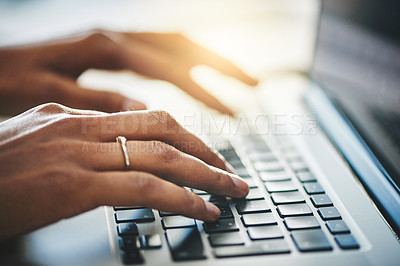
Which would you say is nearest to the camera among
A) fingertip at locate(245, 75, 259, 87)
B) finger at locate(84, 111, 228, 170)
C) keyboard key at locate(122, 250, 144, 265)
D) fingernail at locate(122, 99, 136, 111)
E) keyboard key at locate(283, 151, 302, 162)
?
keyboard key at locate(122, 250, 144, 265)

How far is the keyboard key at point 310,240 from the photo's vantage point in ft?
1.53

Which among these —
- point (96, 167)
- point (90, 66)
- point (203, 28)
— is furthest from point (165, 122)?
point (203, 28)

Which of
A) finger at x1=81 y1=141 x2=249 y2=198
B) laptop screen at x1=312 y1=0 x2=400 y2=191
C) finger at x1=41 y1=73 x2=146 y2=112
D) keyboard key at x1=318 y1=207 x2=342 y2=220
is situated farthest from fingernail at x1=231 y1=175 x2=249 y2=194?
finger at x1=41 y1=73 x2=146 y2=112

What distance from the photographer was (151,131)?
565 millimetres

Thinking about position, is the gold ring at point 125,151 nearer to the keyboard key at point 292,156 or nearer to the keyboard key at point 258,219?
the keyboard key at point 258,219

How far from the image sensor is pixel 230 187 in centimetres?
54

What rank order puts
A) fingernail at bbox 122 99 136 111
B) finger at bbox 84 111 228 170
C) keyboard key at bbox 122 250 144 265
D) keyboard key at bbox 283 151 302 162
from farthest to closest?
fingernail at bbox 122 99 136 111 → keyboard key at bbox 283 151 302 162 → finger at bbox 84 111 228 170 → keyboard key at bbox 122 250 144 265

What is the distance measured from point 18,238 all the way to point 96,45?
530 millimetres

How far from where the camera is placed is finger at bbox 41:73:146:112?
0.81 meters

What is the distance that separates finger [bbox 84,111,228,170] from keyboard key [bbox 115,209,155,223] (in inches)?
4.0

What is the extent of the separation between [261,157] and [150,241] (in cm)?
28

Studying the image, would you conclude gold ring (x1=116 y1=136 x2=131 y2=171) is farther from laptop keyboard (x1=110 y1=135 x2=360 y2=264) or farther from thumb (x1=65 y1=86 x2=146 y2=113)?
thumb (x1=65 y1=86 x2=146 y2=113)

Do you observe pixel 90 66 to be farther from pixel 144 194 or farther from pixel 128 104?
pixel 144 194

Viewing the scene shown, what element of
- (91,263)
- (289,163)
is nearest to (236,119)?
(289,163)
